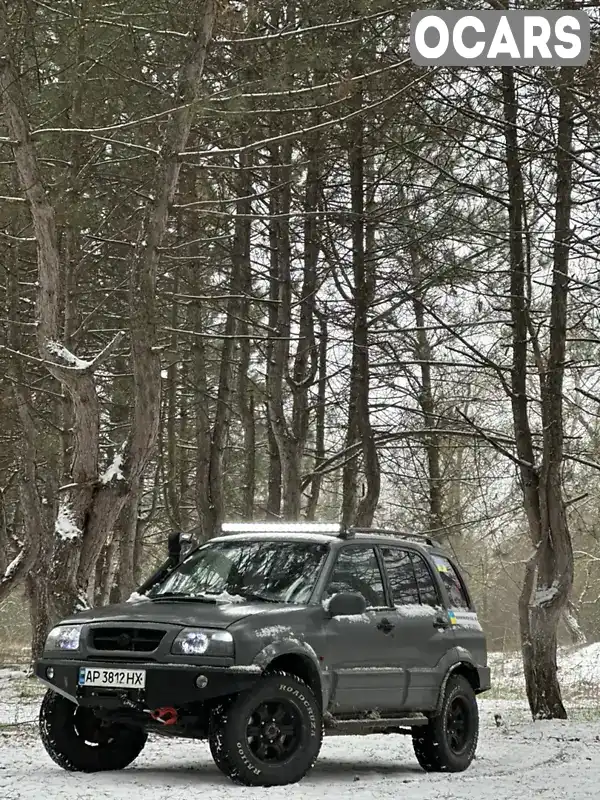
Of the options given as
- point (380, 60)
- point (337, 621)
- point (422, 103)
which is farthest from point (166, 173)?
point (337, 621)

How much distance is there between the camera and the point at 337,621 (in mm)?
8867

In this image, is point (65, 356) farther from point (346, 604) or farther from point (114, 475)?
point (346, 604)

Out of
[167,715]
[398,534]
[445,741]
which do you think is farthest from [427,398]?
[167,715]

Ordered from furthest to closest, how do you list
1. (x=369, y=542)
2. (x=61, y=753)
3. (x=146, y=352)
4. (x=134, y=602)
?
1. (x=146, y=352)
2. (x=369, y=542)
3. (x=134, y=602)
4. (x=61, y=753)

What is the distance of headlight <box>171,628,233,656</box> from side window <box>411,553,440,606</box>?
2.80 m

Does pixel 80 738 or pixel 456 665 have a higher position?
pixel 456 665

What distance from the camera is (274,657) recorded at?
7.98m

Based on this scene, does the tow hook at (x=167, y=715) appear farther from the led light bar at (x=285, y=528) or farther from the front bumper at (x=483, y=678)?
the front bumper at (x=483, y=678)

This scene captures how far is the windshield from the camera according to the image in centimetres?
892

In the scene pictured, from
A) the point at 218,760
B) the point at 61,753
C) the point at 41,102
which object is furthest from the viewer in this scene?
the point at 41,102

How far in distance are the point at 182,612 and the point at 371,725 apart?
190 centimetres

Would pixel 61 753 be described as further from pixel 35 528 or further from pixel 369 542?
pixel 35 528

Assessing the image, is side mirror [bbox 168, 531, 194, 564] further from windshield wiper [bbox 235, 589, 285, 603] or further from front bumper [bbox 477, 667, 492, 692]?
front bumper [bbox 477, 667, 492, 692]

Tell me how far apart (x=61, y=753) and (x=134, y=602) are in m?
1.24
